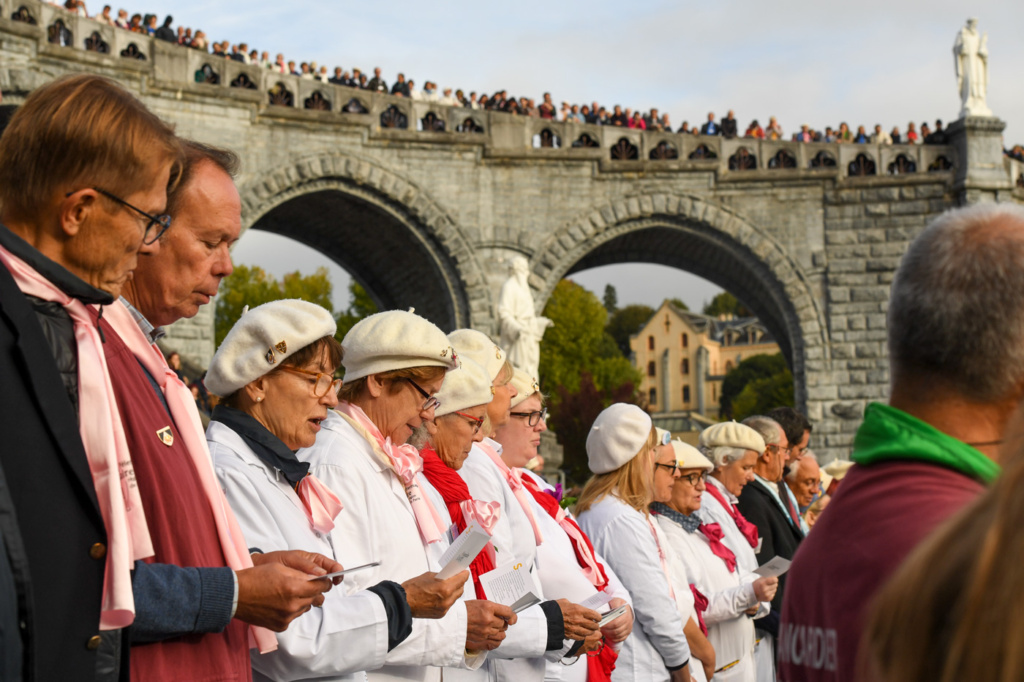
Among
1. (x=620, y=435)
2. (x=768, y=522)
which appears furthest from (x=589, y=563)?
(x=768, y=522)

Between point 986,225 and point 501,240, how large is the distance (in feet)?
56.1

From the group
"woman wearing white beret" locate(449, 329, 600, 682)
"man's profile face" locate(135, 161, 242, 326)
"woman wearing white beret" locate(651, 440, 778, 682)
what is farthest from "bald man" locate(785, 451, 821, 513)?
"man's profile face" locate(135, 161, 242, 326)

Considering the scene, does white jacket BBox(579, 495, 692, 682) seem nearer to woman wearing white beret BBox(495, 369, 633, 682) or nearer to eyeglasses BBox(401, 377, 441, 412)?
woman wearing white beret BBox(495, 369, 633, 682)

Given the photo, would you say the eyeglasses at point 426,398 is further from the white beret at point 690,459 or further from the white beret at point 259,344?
Answer: the white beret at point 690,459

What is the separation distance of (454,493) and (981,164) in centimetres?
1807

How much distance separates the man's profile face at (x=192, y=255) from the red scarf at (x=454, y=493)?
3.91 feet

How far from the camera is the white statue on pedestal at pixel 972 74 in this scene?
19.0 meters

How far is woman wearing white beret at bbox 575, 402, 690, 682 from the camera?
4.40 m

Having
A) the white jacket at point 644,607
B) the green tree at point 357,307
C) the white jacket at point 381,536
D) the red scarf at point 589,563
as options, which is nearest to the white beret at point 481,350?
the red scarf at point 589,563

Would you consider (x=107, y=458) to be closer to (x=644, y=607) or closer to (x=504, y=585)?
(x=504, y=585)

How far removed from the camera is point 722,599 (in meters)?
5.01

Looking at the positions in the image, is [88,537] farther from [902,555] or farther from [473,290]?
[473,290]

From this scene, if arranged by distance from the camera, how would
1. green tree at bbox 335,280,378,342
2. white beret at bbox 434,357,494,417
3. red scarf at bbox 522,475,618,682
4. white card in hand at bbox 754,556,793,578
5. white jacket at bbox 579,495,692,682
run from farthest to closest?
green tree at bbox 335,280,378,342
white card in hand at bbox 754,556,793,578
white jacket at bbox 579,495,692,682
red scarf at bbox 522,475,618,682
white beret at bbox 434,357,494,417

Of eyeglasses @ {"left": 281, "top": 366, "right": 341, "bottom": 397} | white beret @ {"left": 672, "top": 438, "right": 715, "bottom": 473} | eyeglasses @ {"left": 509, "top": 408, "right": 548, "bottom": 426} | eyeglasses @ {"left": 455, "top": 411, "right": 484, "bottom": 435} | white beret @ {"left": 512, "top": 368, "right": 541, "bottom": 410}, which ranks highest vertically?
eyeglasses @ {"left": 281, "top": 366, "right": 341, "bottom": 397}
